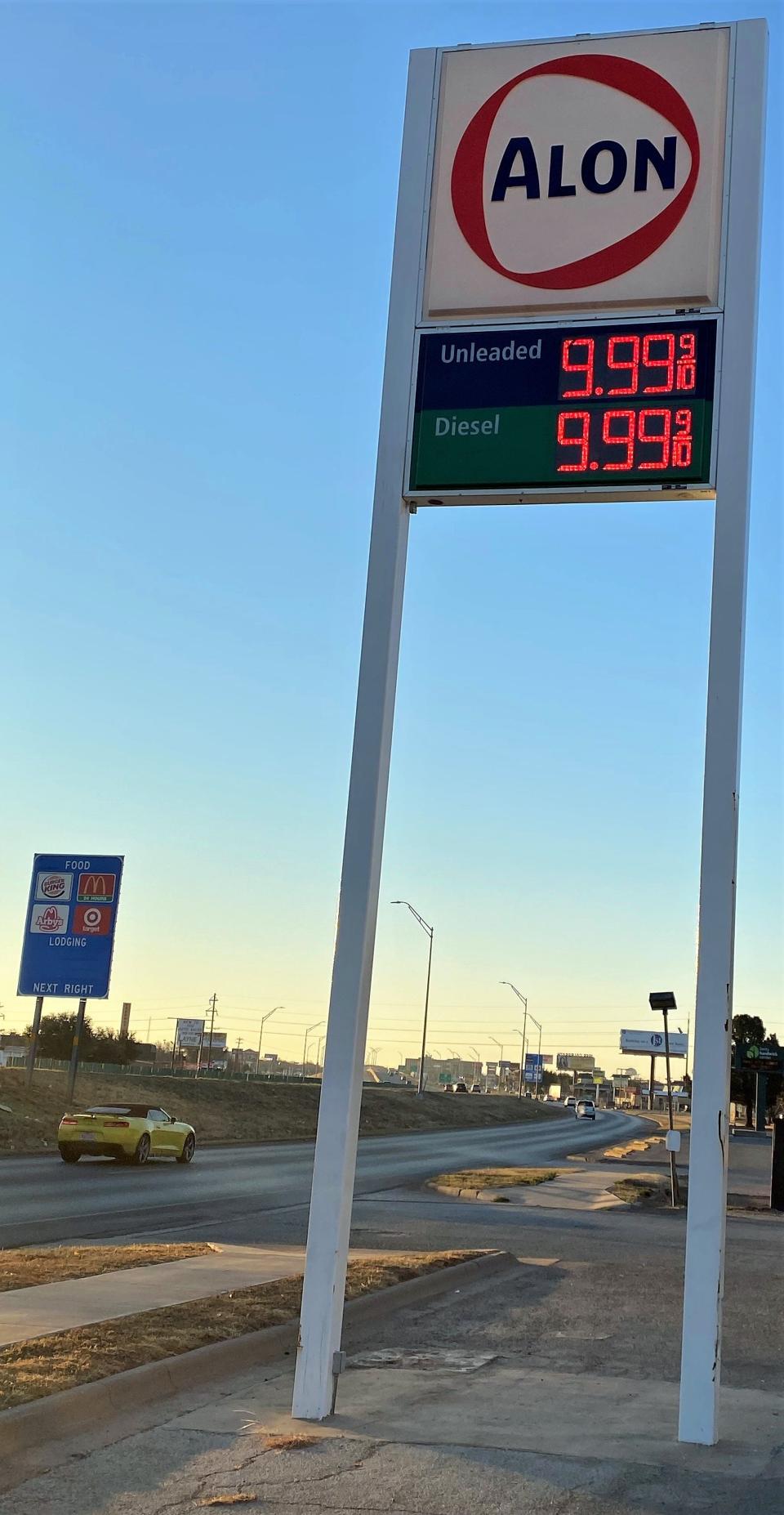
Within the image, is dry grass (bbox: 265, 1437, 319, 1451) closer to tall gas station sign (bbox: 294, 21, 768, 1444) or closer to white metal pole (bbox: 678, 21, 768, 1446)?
tall gas station sign (bbox: 294, 21, 768, 1444)

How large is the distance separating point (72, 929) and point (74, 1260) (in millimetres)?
22411

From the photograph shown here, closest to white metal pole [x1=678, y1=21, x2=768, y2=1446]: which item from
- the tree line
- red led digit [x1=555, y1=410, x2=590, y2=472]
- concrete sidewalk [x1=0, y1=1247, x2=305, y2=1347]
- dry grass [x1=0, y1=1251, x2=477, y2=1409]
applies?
red led digit [x1=555, y1=410, x2=590, y2=472]

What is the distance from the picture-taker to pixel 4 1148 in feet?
102

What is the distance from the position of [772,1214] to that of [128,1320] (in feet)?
55.2

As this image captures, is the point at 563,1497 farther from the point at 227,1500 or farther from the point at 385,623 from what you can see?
the point at 385,623

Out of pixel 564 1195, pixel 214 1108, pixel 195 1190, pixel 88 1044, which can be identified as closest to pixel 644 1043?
pixel 88 1044

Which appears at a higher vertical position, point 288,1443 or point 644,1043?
point 644,1043

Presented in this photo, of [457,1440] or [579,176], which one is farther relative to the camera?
[579,176]

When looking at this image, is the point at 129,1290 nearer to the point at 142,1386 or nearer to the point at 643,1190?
the point at 142,1386

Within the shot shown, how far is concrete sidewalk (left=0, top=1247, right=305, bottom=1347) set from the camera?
31.0ft

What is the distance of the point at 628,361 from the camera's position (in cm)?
897

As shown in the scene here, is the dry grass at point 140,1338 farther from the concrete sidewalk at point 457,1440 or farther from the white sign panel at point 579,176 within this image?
the white sign panel at point 579,176

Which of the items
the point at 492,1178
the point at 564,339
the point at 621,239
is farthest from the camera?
the point at 492,1178

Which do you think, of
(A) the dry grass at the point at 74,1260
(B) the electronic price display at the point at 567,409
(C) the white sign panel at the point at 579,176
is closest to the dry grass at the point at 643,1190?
(A) the dry grass at the point at 74,1260
